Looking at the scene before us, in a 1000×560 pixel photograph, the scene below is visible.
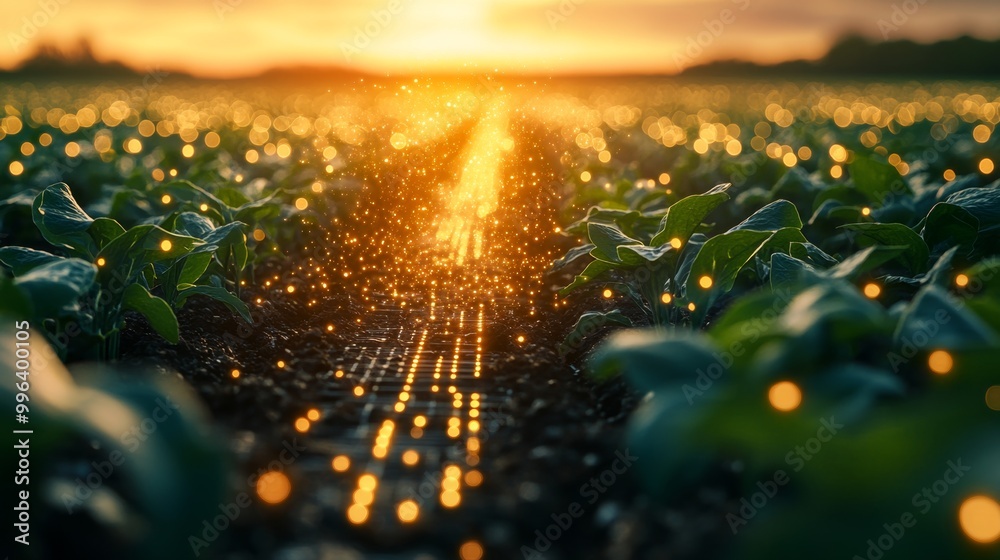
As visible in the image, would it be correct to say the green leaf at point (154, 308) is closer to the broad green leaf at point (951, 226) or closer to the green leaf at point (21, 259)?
the green leaf at point (21, 259)

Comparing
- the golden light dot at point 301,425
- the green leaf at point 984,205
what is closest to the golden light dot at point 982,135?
the green leaf at point 984,205

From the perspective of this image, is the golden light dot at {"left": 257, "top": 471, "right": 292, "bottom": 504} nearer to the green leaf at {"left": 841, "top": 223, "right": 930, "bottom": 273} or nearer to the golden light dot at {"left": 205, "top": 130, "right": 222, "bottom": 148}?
the green leaf at {"left": 841, "top": 223, "right": 930, "bottom": 273}

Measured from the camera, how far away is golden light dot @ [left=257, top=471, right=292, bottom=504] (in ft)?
8.09

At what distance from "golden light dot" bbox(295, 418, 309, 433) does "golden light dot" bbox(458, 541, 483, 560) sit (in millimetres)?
1028

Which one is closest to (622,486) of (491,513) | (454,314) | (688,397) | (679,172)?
(491,513)

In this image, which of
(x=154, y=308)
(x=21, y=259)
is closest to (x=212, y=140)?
(x=21, y=259)

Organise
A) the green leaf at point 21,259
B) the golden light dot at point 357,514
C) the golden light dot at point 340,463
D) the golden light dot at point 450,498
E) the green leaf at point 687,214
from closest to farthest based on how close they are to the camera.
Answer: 1. the golden light dot at point 357,514
2. the golden light dot at point 450,498
3. the golden light dot at point 340,463
4. the green leaf at point 21,259
5. the green leaf at point 687,214

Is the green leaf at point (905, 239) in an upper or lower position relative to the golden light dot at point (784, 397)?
lower

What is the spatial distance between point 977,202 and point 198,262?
3441 mm

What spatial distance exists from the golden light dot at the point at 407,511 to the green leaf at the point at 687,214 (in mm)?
1546

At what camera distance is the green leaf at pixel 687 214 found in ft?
10.5

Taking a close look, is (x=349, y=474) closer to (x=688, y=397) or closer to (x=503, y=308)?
(x=688, y=397)

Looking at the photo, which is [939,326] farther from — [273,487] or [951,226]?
[273,487]

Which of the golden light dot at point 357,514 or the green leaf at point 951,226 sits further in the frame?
the green leaf at point 951,226
